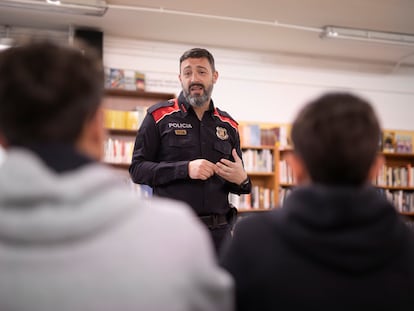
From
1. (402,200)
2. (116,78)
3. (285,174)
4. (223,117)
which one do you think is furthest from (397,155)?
(223,117)

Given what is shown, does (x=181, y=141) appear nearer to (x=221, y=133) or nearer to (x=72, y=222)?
(x=221, y=133)

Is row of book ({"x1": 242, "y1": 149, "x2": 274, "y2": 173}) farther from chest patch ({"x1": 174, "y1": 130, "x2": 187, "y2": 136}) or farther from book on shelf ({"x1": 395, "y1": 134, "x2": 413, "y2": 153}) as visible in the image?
chest patch ({"x1": 174, "y1": 130, "x2": 187, "y2": 136})

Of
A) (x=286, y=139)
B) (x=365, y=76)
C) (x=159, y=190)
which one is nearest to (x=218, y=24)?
(x=286, y=139)

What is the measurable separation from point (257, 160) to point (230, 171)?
418cm

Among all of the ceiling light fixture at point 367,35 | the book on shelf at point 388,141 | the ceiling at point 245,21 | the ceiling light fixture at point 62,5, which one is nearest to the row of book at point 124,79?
the ceiling at point 245,21

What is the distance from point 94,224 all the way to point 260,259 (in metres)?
0.41

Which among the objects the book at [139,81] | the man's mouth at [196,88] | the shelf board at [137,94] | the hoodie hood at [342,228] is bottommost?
the hoodie hood at [342,228]

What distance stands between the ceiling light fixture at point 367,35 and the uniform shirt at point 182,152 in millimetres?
4026

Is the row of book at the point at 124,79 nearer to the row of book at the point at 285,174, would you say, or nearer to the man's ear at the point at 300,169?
Result: the row of book at the point at 285,174

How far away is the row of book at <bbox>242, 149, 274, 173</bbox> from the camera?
6.69 m

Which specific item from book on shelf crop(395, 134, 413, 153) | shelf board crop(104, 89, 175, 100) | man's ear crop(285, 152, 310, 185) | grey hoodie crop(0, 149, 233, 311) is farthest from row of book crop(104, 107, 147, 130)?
grey hoodie crop(0, 149, 233, 311)

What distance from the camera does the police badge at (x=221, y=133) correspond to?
279 centimetres

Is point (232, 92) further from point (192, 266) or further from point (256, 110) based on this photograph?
point (192, 266)

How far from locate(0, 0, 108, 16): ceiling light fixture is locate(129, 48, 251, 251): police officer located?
3.01 m
